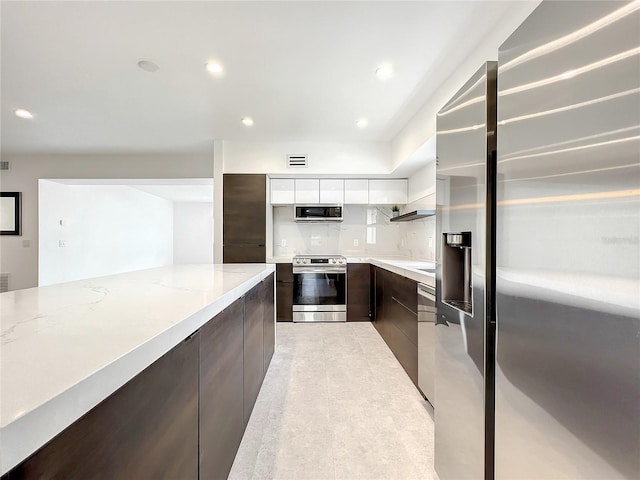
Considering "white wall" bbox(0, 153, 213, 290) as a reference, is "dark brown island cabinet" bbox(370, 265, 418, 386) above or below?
below

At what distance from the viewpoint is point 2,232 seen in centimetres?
480

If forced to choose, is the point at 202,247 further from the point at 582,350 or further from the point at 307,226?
the point at 582,350

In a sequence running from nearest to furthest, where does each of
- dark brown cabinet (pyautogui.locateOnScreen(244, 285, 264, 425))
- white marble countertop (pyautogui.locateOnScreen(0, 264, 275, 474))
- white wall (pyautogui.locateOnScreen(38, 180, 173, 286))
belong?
white marble countertop (pyautogui.locateOnScreen(0, 264, 275, 474)), dark brown cabinet (pyautogui.locateOnScreen(244, 285, 264, 425)), white wall (pyautogui.locateOnScreen(38, 180, 173, 286))

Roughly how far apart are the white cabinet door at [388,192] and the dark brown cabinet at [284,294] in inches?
64.6

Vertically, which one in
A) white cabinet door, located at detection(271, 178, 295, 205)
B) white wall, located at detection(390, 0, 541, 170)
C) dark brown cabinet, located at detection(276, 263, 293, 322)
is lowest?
dark brown cabinet, located at detection(276, 263, 293, 322)

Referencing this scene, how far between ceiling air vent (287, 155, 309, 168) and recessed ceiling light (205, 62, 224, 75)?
1.73m

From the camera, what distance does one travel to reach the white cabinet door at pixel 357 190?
4305 millimetres

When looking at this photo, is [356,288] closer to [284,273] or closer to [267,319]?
[284,273]

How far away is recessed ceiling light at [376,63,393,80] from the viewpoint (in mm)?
2320

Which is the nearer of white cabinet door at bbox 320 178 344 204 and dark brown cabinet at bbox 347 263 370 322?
dark brown cabinet at bbox 347 263 370 322

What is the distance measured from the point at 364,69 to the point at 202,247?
854 cm

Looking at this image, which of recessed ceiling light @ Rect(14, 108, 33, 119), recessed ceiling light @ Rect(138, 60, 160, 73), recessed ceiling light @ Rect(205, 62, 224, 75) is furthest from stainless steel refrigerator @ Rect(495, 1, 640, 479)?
recessed ceiling light @ Rect(14, 108, 33, 119)

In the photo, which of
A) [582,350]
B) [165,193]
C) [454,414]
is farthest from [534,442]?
[165,193]

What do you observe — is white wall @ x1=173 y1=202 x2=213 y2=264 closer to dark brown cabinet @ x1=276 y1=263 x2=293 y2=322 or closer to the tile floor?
dark brown cabinet @ x1=276 y1=263 x2=293 y2=322
